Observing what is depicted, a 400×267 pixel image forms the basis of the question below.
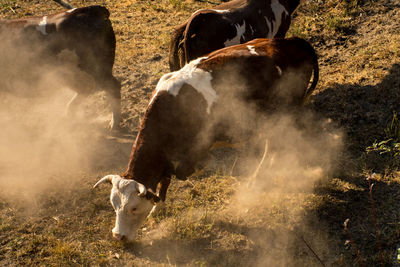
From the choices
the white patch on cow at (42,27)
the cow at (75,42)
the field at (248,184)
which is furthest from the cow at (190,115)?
the white patch on cow at (42,27)

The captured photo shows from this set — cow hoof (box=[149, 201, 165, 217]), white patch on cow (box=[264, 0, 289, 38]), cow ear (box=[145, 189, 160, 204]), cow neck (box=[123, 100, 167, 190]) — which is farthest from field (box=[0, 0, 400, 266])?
white patch on cow (box=[264, 0, 289, 38])

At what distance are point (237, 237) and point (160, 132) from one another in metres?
1.88

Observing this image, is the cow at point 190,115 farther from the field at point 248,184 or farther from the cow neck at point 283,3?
the cow neck at point 283,3

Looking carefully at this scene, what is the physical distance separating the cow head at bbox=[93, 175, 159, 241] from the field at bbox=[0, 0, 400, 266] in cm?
49

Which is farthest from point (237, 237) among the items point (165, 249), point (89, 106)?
point (89, 106)

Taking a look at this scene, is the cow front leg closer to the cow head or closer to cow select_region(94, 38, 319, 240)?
cow select_region(94, 38, 319, 240)

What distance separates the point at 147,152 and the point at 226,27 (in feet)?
10.9

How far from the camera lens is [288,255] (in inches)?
171

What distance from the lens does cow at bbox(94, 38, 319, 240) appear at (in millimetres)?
4448

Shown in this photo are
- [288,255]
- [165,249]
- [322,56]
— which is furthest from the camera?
[322,56]

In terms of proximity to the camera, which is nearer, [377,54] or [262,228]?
[262,228]

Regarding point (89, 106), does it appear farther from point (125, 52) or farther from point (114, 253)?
point (114, 253)

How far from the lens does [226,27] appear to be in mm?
6562

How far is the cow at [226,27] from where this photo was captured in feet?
20.8
